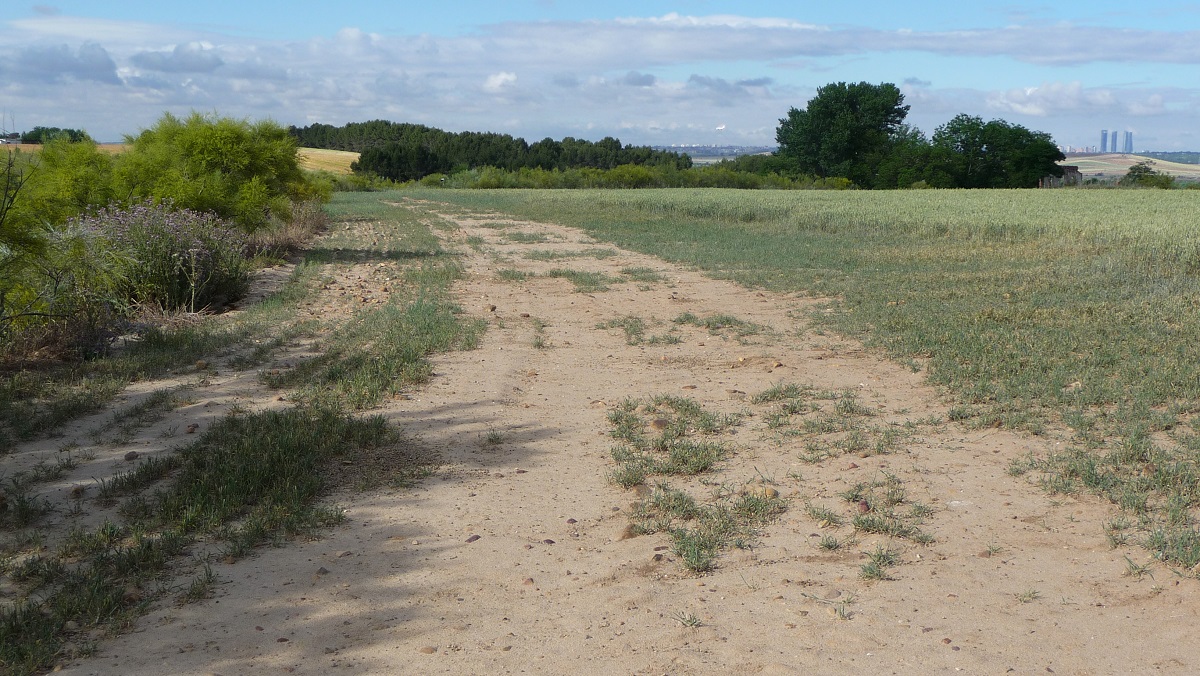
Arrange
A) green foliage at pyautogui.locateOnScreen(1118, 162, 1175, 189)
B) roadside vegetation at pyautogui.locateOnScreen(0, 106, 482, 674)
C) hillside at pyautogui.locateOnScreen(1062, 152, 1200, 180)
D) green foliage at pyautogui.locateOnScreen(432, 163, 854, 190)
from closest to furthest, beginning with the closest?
roadside vegetation at pyautogui.locateOnScreen(0, 106, 482, 674), green foliage at pyautogui.locateOnScreen(1118, 162, 1175, 189), hillside at pyautogui.locateOnScreen(1062, 152, 1200, 180), green foliage at pyautogui.locateOnScreen(432, 163, 854, 190)

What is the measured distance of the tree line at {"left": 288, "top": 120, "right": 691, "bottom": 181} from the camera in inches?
3605

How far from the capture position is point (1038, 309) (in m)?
10.0

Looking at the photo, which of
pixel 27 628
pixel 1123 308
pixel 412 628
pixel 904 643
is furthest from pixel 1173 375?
pixel 27 628

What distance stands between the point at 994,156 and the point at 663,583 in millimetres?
72855

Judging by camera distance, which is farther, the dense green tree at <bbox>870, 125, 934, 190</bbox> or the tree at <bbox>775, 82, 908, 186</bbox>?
the tree at <bbox>775, 82, 908, 186</bbox>

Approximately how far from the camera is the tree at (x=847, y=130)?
7894 cm

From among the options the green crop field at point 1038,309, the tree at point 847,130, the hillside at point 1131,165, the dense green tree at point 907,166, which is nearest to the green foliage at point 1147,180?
the hillside at point 1131,165

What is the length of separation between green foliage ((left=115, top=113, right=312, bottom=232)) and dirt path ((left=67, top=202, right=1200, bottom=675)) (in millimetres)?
9037

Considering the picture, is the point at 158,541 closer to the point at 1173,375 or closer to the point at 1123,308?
the point at 1173,375

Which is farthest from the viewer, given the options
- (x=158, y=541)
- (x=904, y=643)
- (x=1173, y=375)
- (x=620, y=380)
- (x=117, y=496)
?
(x=620, y=380)

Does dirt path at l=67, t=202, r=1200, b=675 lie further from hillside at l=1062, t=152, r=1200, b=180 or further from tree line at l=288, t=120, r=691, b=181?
tree line at l=288, t=120, r=691, b=181

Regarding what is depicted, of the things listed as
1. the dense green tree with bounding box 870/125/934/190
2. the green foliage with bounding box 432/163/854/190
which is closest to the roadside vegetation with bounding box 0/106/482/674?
the green foliage with bounding box 432/163/854/190

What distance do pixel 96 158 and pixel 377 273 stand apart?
4334 millimetres

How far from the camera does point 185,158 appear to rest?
49.4ft
